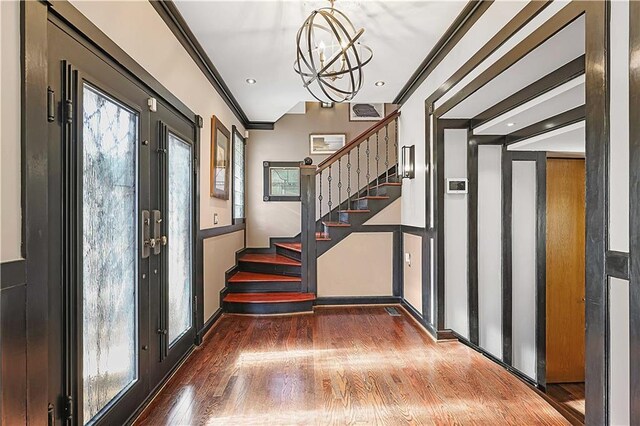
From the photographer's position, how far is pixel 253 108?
205 inches

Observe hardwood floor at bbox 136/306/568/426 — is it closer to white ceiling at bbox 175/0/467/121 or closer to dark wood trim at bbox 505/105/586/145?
dark wood trim at bbox 505/105/586/145

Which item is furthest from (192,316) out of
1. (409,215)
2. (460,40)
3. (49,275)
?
(460,40)

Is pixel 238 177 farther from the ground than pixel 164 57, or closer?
closer

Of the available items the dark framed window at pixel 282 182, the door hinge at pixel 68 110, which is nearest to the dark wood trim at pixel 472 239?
the dark framed window at pixel 282 182

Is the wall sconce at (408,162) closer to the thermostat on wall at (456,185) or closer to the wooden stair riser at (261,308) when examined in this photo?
the thermostat on wall at (456,185)

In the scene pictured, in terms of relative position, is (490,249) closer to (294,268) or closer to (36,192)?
(294,268)

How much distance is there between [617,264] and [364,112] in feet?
17.3

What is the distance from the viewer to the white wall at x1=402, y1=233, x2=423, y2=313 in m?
4.08

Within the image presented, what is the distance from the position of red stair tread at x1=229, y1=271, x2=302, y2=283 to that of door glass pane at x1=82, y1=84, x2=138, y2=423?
2.47 metres

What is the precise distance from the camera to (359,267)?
4.75 m

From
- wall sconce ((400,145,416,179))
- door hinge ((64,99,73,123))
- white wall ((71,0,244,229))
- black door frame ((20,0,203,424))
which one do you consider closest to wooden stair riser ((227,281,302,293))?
white wall ((71,0,244,229))

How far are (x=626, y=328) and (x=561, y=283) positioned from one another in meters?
3.13

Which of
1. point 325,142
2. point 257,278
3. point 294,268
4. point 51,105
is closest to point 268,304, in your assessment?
point 257,278

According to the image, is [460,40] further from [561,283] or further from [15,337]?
[15,337]
